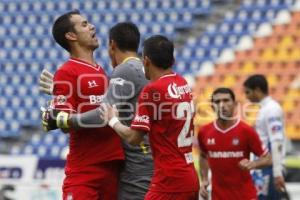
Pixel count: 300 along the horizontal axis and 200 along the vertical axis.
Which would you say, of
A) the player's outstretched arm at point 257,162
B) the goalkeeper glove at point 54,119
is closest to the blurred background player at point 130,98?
→ the goalkeeper glove at point 54,119

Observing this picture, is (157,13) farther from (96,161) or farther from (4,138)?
(96,161)

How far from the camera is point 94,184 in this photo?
5.87m

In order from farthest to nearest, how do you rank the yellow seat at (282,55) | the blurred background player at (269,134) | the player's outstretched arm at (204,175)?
the yellow seat at (282,55) → the blurred background player at (269,134) → the player's outstretched arm at (204,175)

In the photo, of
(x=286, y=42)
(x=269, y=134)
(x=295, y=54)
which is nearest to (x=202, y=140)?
(x=269, y=134)

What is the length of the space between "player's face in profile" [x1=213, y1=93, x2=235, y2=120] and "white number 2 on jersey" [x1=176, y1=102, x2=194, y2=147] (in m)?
1.94

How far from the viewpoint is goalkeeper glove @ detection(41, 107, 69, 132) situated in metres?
5.62

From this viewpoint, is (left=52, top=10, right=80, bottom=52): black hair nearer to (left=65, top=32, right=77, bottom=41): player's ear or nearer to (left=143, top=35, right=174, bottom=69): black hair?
(left=65, top=32, right=77, bottom=41): player's ear

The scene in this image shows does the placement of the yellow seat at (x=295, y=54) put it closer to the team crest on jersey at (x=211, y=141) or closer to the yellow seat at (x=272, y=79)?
the yellow seat at (x=272, y=79)

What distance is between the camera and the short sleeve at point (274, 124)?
27.0 feet

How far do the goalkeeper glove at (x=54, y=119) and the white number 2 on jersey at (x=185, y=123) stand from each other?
785 mm

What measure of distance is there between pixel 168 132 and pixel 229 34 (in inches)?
418

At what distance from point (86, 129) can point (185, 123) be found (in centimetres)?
73

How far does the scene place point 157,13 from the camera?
55.1 ft

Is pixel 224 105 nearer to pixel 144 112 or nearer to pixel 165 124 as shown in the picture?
pixel 165 124
